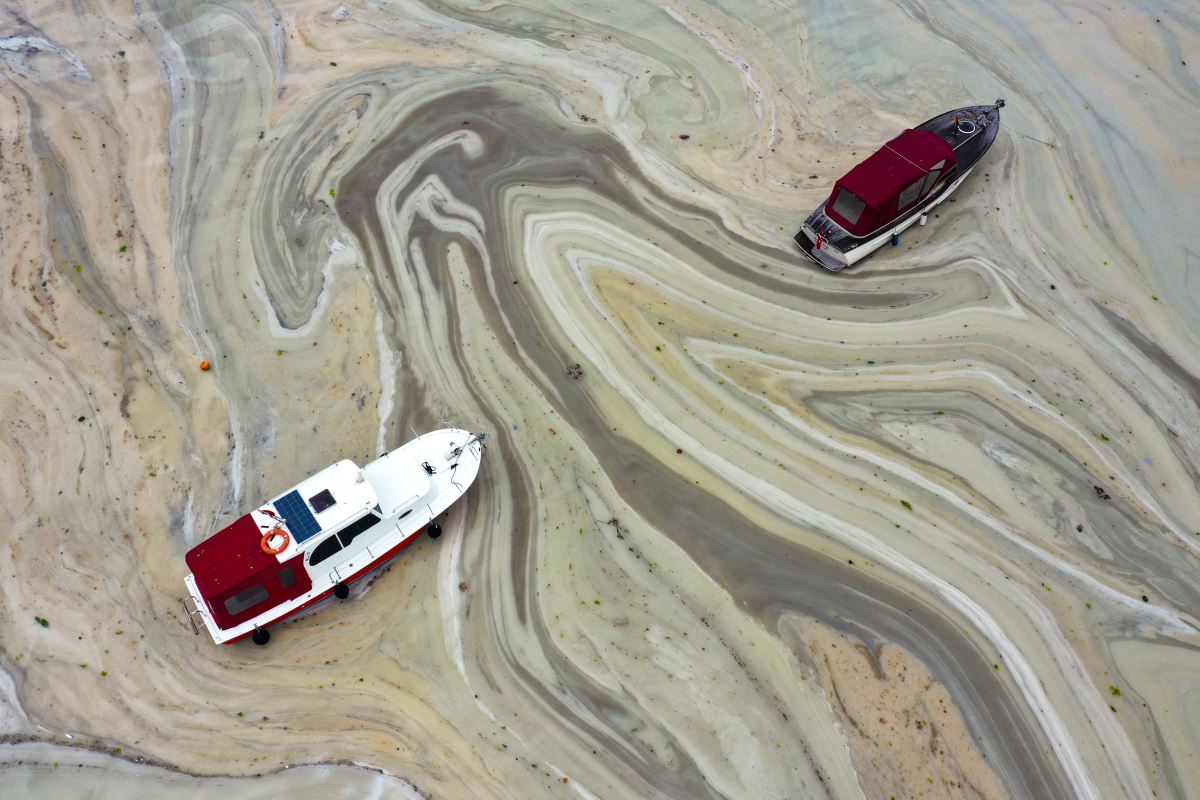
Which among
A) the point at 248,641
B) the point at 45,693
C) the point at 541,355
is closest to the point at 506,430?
the point at 541,355

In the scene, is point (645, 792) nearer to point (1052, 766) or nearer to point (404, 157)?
point (1052, 766)

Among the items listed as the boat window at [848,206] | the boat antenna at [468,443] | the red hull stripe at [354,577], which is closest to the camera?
the red hull stripe at [354,577]

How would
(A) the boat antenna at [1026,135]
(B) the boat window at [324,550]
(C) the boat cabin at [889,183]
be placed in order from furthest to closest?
(A) the boat antenna at [1026,135]
(C) the boat cabin at [889,183]
(B) the boat window at [324,550]

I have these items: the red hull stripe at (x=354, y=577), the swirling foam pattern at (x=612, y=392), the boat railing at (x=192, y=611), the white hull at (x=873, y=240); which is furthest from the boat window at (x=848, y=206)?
the boat railing at (x=192, y=611)

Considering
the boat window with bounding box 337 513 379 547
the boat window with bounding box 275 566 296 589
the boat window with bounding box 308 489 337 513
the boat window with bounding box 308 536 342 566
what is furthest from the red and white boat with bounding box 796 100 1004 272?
the boat window with bounding box 275 566 296 589

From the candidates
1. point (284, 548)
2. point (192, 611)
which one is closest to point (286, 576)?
point (284, 548)

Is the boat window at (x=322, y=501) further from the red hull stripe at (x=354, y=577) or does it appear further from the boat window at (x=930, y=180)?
the boat window at (x=930, y=180)
